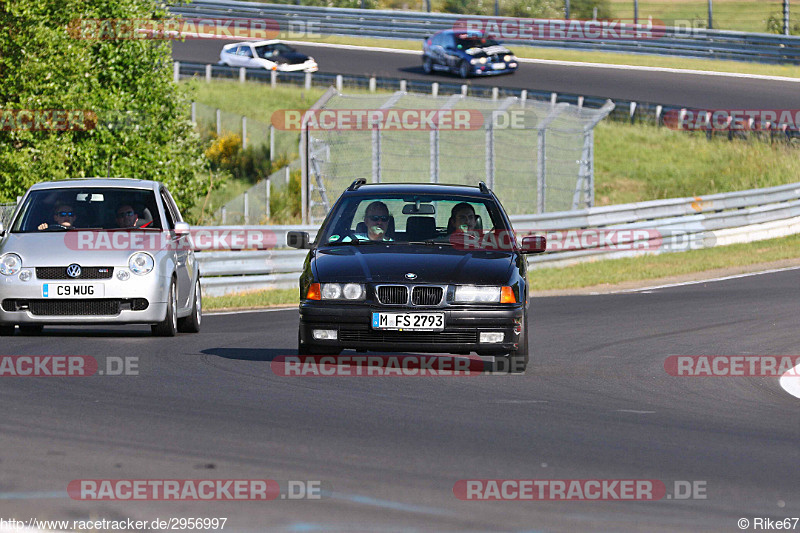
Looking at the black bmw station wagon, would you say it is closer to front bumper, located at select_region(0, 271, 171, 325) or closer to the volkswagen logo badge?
front bumper, located at select_region(0, 271, 171, 325)

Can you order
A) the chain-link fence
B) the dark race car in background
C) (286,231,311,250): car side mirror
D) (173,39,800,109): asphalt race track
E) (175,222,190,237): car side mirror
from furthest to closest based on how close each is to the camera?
the dark race car in background
(173,39,800,109): asphalt race track
the chain-link fence
(175,222,190,237): car side mirror
(286,231,311,250): car side mirror

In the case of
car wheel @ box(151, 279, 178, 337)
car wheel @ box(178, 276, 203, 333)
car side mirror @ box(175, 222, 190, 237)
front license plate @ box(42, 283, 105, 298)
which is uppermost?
car side mirror @ box(175, 222, 190, 237)

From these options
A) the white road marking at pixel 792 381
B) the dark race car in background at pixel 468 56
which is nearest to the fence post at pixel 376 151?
the white road marking at pixel 792 381

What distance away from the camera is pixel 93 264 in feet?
42.5

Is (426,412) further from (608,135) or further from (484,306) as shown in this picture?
(608,135)

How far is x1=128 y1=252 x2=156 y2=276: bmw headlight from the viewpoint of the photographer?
1312 cm

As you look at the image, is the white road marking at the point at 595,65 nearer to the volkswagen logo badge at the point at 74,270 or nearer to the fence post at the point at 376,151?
the fence post at the point at 376,151

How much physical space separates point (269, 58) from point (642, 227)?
2550 cm

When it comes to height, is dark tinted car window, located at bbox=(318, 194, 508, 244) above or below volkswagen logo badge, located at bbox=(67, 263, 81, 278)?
above

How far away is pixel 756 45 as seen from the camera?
4778cm

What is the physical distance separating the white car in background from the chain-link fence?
30.4 ft

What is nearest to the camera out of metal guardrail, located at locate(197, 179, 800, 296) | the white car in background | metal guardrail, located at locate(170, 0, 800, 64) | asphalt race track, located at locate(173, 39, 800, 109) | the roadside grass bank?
the roadside grass bank

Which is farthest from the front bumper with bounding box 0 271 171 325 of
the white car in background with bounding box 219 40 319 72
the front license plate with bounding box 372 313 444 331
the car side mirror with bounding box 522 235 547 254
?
the white car in background with bounding box 219 40 319 72

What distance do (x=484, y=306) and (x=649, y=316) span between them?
257 inches
